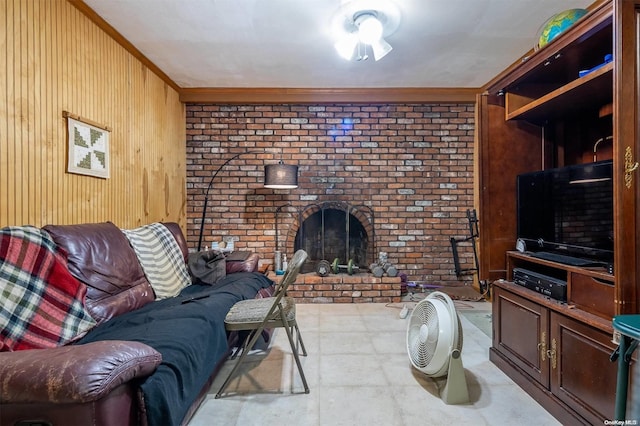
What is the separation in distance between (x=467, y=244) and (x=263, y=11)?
10.9 feet

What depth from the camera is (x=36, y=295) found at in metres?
1.47

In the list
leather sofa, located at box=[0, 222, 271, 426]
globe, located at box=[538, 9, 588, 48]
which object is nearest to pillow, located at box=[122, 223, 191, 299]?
leather sofa, located at box=[0, 222, 271, 426]

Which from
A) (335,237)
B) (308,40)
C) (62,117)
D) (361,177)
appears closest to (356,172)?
(361,177)

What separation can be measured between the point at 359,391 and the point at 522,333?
101 cm

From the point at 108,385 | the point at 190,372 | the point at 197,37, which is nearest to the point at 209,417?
the point at 190,372

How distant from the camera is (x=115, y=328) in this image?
5.50 ft

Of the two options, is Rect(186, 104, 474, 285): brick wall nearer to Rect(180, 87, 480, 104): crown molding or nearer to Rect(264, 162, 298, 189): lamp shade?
Rect(180, 87, 480, 104): crown molding

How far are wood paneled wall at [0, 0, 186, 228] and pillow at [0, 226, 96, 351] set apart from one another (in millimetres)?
301

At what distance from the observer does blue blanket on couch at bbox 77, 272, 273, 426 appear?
118 cm

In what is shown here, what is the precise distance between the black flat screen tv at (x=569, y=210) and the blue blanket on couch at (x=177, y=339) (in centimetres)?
195

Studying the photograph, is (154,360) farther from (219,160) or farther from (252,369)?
(219,160)

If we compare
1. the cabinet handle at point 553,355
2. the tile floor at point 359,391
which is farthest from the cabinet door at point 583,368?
the tile floor at point 359,391

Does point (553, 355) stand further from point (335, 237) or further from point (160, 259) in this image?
point (335, 237)

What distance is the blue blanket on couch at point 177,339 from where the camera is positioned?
1.18 metres
